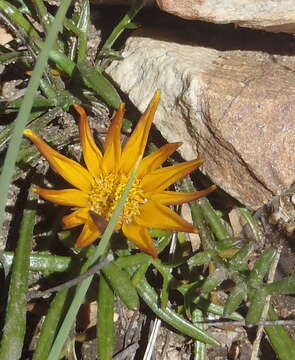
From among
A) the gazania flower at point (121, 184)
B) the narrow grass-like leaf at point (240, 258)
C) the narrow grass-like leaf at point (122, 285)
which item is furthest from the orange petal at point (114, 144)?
the narrow grass-like leaf at point (240, 258)

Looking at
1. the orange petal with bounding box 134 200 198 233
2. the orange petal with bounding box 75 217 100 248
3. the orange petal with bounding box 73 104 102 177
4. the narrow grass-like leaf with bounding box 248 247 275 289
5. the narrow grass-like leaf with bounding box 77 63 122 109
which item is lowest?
the narrow grass-like leaf with bounding box 248 247 275 289

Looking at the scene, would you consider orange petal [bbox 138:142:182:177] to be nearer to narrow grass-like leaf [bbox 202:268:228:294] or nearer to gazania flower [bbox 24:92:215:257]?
gazania flower [bbox 24:92:215:257]

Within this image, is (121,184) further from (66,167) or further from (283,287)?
(283,287)

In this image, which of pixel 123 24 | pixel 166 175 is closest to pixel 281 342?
pixel 166 175

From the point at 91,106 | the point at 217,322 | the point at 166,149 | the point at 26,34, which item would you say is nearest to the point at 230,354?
the point at 217,322

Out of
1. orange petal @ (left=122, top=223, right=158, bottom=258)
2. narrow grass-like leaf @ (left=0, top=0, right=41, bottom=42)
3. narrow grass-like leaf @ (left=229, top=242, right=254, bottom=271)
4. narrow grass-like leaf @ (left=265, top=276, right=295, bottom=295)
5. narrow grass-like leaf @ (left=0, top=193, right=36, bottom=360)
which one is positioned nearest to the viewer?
orange petal @ (left=122, top=223, right=158, bottom=258)

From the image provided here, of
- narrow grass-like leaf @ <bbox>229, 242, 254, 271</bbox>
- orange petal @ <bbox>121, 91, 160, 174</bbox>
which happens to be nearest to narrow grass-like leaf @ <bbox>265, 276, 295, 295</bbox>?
narrow grass-like leaf @ <bbox>229, 242, 254, 271</bbox>
